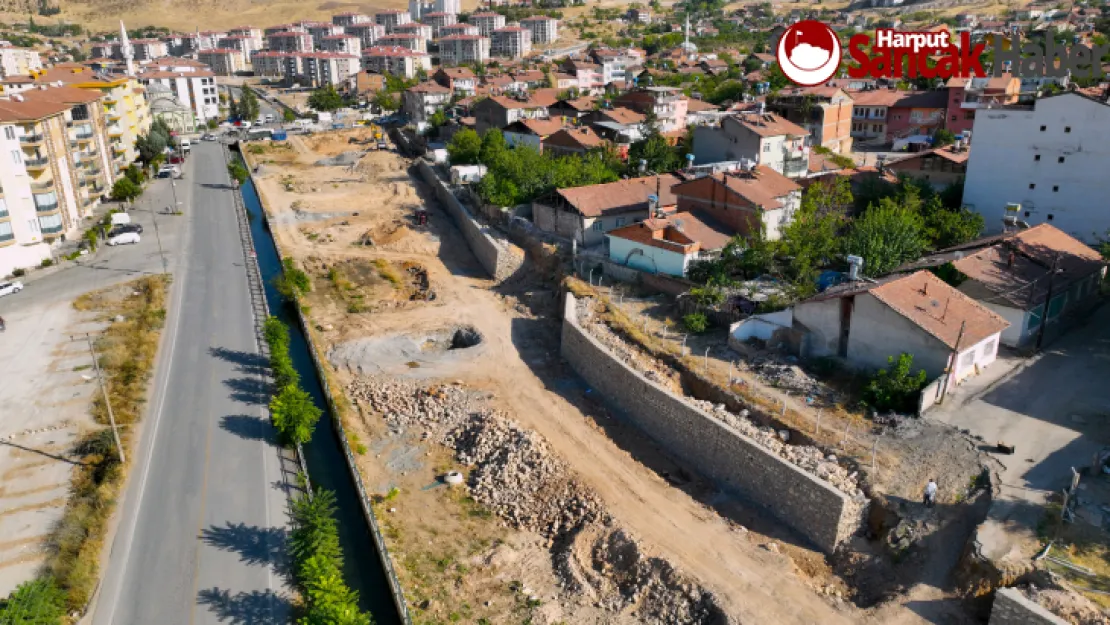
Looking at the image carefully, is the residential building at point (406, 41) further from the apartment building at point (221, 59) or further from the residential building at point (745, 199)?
the residential building at point (745, 199)

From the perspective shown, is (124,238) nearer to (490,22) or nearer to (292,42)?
(292,42)

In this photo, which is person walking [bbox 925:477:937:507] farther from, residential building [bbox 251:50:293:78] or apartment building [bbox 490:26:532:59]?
residential building [bbox 251:50:293:78]

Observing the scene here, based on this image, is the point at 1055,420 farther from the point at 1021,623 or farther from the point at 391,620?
the point at 391,620

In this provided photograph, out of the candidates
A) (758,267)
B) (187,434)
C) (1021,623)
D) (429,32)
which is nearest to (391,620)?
(187,434)

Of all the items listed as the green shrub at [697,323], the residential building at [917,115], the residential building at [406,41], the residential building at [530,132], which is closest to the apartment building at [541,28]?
the residential building at [406,41]

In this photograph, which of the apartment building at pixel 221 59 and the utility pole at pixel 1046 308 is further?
the apartment building at pixel 221 59

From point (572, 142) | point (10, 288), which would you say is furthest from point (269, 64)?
point (10, 288)
